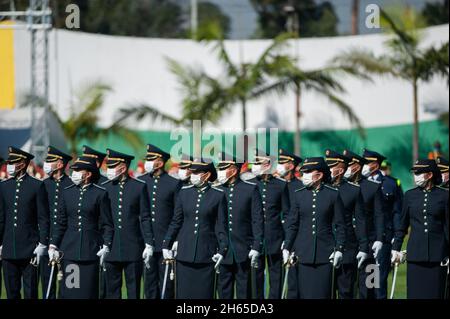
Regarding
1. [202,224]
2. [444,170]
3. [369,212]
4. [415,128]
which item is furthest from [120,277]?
[415,128]

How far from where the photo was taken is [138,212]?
455 inches

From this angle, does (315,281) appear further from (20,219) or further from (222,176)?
(20,219)

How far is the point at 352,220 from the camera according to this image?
449 inches

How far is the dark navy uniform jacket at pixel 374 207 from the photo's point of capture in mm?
11992

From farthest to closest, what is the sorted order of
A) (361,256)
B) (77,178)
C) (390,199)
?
(390,199), (361,256), (77,178)

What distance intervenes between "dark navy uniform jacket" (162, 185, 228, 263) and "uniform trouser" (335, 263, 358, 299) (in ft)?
3.86

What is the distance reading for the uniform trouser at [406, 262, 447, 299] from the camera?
35.5 ft

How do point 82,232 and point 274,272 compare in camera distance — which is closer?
point 82,232

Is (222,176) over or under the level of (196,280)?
over

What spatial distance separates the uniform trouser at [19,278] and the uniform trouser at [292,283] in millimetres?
2501

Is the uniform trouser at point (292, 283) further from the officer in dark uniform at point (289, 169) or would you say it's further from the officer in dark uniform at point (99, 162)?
the officer in dark uniform at point (99, 162)

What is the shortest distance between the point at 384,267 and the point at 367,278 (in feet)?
2.19

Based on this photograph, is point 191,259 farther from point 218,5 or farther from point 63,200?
point 218,5

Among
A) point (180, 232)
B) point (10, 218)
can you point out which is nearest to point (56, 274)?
point (10, 218)
